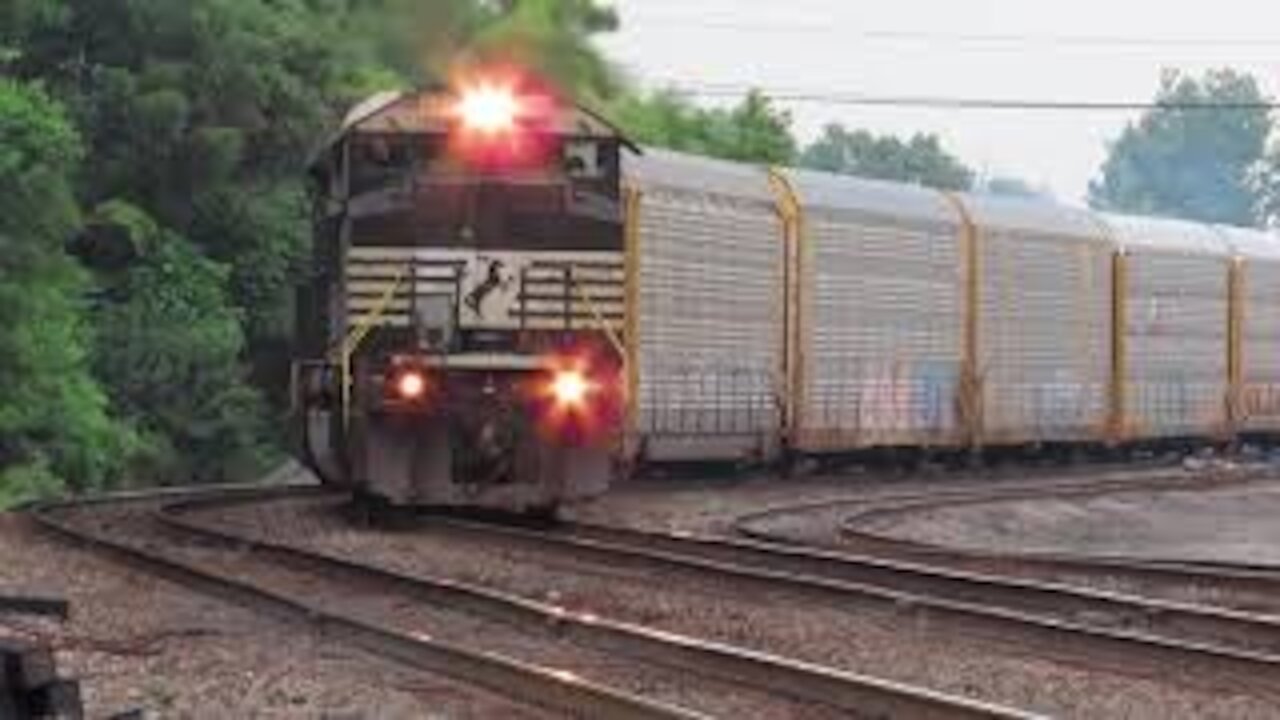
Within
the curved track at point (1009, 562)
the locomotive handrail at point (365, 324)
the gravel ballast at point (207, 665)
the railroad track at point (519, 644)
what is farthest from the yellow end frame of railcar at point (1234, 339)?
the gravel ballast at point (207, 665)

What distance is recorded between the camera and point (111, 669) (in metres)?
10.2

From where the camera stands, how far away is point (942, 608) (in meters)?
11.9

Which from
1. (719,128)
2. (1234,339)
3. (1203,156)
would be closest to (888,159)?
(1203,156)

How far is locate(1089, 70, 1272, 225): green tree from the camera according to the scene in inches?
5541

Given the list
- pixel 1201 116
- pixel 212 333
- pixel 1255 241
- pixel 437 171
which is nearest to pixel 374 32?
pixel 212 333

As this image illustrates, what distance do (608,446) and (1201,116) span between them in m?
130

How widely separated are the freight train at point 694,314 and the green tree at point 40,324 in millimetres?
8707

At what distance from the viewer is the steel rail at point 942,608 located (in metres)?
9.94

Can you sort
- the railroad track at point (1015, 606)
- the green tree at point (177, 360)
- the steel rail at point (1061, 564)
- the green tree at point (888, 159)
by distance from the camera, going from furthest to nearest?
1. the green tree at point (888, 159)
2. the green tree at point (177, 360)
3. the steel rail at point (1061, 564)
4. the railroad track at point (1015, 606)

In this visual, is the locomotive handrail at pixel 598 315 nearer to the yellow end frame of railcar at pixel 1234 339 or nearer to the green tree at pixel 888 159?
the yellow end frame of railcar at pixel 1234 339

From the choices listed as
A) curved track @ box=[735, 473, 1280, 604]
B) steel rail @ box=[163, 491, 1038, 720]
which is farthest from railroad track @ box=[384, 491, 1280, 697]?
steel rail @ box=[163, 491, 1038, 720]

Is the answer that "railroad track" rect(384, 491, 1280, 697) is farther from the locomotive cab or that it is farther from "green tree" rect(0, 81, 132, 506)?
"green tree" rect(0, 81, 132, 506)

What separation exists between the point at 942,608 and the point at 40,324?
1832cm

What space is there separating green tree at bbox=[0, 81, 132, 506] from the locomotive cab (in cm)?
1058
